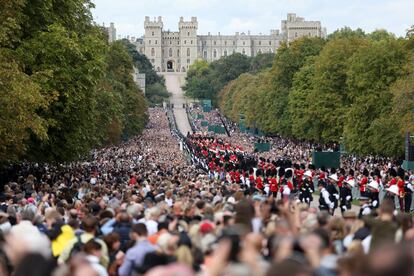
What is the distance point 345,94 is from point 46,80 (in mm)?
44052

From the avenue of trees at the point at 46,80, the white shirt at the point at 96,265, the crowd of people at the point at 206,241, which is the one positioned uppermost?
the avenue of trees at the point at 46,80

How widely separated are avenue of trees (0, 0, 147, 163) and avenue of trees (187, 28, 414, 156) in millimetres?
18778

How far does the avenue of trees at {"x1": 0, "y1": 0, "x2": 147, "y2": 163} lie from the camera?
31078 mm

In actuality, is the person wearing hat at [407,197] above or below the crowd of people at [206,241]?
below

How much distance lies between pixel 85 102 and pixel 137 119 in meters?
60.4

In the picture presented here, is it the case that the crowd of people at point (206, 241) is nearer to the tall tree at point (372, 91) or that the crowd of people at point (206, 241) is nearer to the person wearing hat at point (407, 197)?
the person wearing hat at point (407, 197)

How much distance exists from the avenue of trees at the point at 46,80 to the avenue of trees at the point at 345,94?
1878 cm

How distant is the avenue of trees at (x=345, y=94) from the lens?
60331 millimetres

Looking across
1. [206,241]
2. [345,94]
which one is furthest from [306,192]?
[345,94]

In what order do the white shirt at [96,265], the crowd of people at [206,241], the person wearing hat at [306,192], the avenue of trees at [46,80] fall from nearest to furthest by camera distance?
1. the crowd of people at [206,241]
2. the white shirt at [96,265]
3. the avenue of trees at [46,80]
4. the person wearing hat at [306,192]

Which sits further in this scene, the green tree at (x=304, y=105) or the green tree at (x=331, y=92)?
the green tree at (x=304, y=105)

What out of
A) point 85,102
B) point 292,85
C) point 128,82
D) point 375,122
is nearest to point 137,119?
point 128,82

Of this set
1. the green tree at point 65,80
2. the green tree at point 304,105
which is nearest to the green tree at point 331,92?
the green tree at point 304,105

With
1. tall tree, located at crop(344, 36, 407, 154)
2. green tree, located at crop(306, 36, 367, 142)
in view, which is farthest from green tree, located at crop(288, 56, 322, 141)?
tall tree, located at crop(344, 36, 407, 154)
